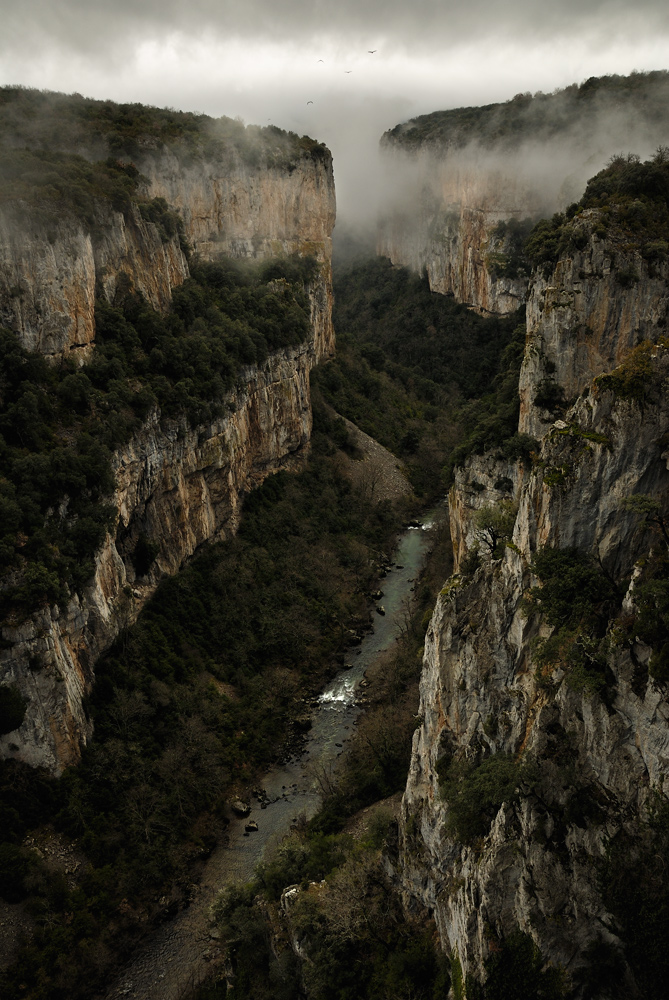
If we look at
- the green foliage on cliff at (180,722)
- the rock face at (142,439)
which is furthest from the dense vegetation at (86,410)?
the green foliage on cliff at (180,722)

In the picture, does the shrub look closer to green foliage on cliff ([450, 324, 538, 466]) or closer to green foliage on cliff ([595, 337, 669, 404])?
green foliage on cliff ([450, 324, 538, 466])

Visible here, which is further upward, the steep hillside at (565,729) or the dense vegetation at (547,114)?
the dense vegetation at (547,114)

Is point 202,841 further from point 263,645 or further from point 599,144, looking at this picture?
point 599,144

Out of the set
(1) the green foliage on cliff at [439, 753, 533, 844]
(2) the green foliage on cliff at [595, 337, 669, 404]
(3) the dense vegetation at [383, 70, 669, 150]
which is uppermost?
(3) the dense vegetation at [383, 70, 669, 150]

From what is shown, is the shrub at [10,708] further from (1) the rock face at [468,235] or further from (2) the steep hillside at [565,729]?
(1) the rock face at [468,235]

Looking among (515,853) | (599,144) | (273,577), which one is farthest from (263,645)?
(599,144)

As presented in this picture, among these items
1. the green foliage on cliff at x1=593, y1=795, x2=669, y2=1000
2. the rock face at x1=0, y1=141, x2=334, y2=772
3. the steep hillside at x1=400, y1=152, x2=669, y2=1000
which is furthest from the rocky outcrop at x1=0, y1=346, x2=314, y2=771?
the green foliage on cliff at x1=593, y1=795, x2=669, y2=1000

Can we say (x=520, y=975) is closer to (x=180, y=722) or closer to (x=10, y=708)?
(x=10, y=708)

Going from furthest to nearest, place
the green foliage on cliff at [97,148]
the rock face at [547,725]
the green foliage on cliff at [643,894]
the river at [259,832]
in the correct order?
Answer: 1. the green foliage on cliff at [97,148]
2. the river at [259,832]
3. the rock face at [547,725]
4. the green foliage on cliff at [643,894]
